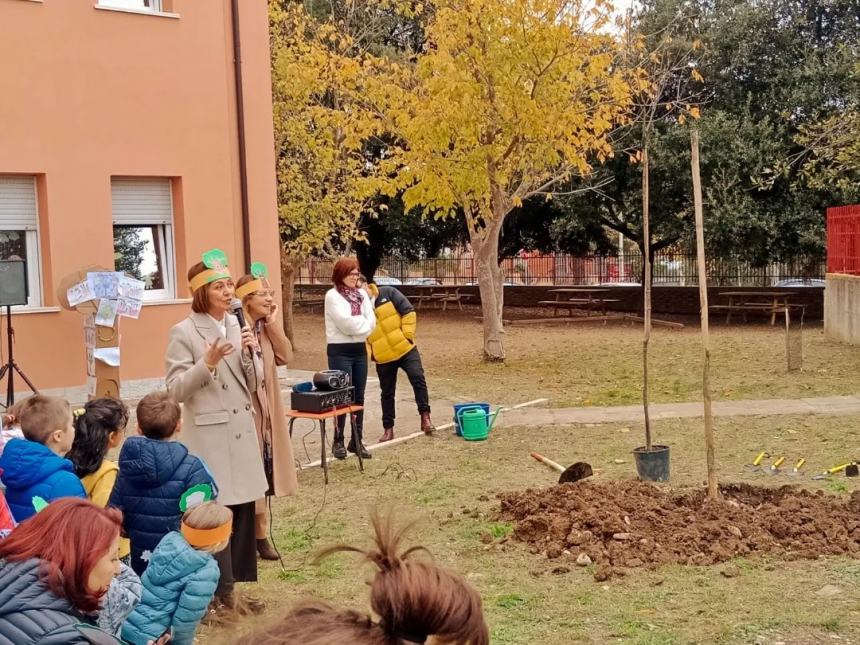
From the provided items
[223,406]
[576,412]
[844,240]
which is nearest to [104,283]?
[576,412]

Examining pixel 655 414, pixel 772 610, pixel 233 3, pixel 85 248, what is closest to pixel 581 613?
pixel 772 610

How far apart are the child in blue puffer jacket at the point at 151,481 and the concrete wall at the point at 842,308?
1663cm

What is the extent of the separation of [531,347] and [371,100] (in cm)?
630

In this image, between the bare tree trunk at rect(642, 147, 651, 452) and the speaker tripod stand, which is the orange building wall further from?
the bare tree trunk at rect(642, 147, 651, 452)

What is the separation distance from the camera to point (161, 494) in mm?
4387

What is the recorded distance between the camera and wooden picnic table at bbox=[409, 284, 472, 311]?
33.1m

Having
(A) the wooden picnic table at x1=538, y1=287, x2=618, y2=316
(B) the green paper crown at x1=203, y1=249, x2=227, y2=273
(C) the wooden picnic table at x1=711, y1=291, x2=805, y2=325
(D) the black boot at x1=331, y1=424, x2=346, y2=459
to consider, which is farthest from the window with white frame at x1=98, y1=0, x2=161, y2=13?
(A) the wooden picnic table at x1=538, y1=287, x2=618, y2=316

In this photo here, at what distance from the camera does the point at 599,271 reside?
1264 inches

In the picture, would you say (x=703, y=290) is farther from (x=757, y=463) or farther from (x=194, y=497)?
(x=194, y=497)

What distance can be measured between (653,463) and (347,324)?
124 inches

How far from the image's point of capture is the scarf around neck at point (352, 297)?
359 inches

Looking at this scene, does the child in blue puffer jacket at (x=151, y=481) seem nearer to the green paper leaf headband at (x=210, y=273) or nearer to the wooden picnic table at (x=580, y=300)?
the green paper leaf headband at (x=210, y=273)

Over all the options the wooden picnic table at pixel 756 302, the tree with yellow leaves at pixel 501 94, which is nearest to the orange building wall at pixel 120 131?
the tree with yellow leaves at pixel 501 94

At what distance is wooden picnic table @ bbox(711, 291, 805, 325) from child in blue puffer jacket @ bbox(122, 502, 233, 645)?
22.3 m
